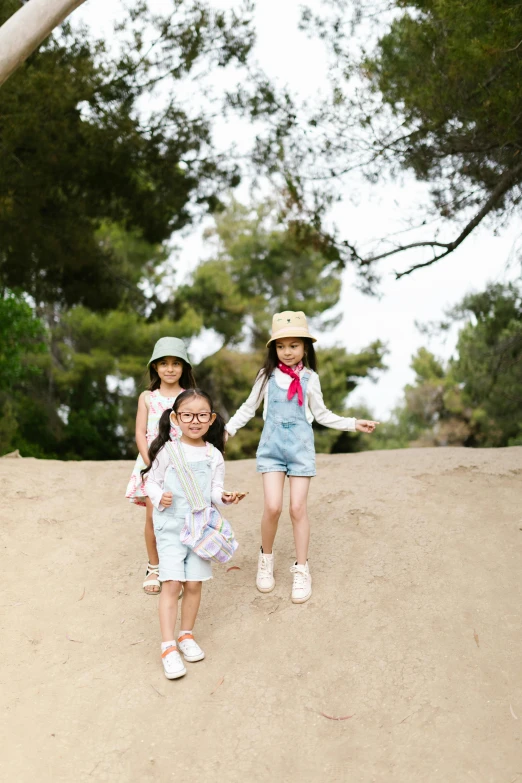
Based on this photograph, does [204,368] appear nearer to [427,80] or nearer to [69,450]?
[69,450]

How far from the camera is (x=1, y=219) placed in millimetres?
9102

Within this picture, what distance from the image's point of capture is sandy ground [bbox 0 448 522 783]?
10.0 feet

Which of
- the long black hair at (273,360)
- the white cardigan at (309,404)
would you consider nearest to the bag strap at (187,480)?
the white cardigan at (309,404)

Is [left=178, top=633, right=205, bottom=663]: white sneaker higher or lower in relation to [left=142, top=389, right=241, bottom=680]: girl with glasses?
lower

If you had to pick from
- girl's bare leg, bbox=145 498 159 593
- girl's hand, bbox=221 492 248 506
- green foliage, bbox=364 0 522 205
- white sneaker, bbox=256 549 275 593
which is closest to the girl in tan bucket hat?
white sneaker, bbox=256 549 275 593

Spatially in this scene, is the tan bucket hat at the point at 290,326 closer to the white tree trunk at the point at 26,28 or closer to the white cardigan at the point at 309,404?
the white cardigan at the point at 309,404

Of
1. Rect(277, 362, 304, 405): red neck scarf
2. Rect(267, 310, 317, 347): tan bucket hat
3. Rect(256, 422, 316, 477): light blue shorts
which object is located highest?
Rect(267, 310, 317, 347): tan bucket hat

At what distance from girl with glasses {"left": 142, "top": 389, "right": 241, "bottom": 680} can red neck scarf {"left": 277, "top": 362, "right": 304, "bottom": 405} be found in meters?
0.55

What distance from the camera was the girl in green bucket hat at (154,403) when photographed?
4.05 m

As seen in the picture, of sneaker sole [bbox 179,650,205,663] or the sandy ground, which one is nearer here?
the sandy ground

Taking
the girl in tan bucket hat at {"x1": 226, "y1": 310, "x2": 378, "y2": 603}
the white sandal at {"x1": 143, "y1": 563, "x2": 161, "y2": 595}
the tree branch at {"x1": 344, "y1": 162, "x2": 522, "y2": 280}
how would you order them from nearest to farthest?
the girl in tan bucket hat at {"x1": 226, "y1": 310, "x2": 378, "y2": 603} → the white sandal at {"x1": 143, "y1": 563, "x2": 161, "y2": 595} → the tree branch at {"x1": 344, "y1": 162, "x2": 522, "y2": 280}

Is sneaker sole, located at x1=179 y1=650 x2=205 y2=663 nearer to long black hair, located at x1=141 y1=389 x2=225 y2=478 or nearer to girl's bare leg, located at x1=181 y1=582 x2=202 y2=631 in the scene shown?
girl's bare leg, located at x1=181 y1=582 x2=202 y2=631

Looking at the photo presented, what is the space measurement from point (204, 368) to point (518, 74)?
14315mm

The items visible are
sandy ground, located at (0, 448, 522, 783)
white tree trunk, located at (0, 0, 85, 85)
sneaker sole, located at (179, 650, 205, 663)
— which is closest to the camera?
sandy ground, located at (0, 448, 522, 783)
